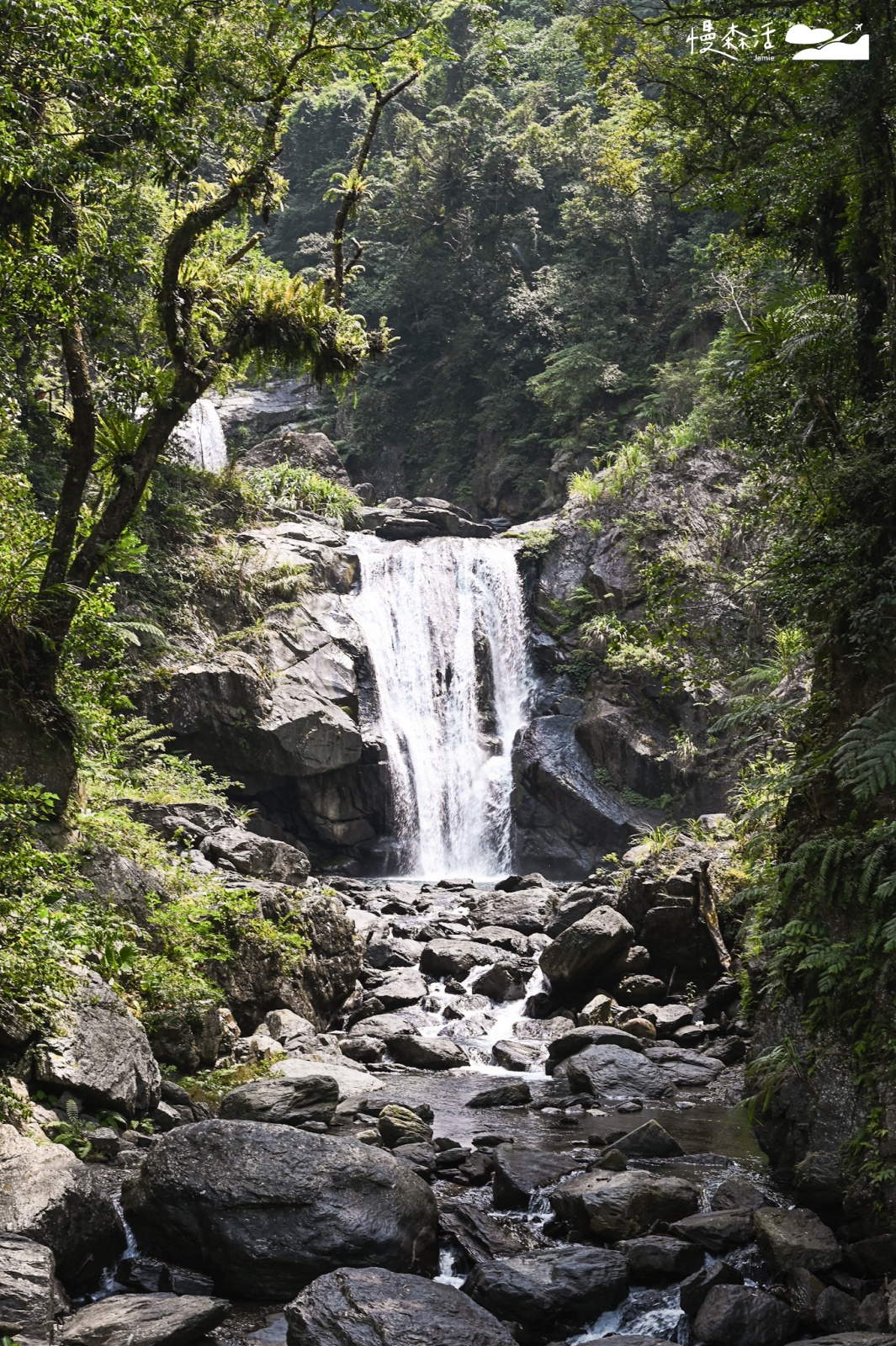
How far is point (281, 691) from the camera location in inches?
725

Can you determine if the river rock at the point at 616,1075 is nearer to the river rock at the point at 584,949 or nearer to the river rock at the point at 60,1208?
the river rock at the point at 584,949

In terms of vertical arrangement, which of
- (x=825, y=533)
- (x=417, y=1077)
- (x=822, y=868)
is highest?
(x=825, y=533)

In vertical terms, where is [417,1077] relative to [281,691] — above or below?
below

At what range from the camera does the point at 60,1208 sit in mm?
4801

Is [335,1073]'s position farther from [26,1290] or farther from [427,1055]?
[26,1290]

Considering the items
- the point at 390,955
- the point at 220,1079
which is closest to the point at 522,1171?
the point at 220,1079

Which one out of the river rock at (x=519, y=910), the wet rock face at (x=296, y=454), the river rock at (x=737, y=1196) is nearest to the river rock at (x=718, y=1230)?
the river rock at (x=737, y=1196)

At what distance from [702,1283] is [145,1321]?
2593mm

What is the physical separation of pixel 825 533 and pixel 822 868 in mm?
2524

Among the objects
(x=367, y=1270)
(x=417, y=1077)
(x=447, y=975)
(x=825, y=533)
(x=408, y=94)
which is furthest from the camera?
(x=408, y=94)

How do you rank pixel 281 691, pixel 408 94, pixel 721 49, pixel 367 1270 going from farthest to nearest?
1. pixel 408 94
2. pixel 281 691
3. pixel 721 49
4. pixel 367 1270

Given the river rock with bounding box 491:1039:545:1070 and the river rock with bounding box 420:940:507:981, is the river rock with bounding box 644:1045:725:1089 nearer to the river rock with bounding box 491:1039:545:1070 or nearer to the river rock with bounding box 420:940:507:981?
the river rock with bounding box 491:1039:545:1070

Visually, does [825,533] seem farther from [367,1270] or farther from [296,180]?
[296,180]

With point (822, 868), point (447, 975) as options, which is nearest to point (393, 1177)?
point (822, 868)
